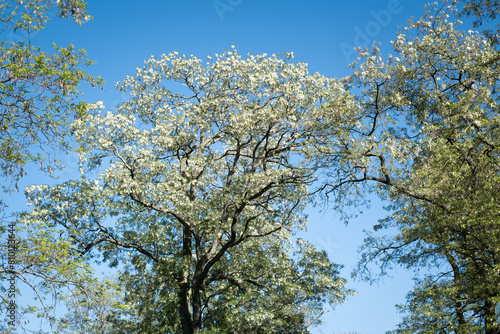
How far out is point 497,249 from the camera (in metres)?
13.8

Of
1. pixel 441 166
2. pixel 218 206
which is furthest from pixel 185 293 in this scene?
pixel 441 166

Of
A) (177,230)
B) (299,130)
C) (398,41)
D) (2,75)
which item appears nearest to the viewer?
(2,75)

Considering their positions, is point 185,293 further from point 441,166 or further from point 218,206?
point 441,166

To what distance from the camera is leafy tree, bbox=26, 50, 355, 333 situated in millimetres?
18484

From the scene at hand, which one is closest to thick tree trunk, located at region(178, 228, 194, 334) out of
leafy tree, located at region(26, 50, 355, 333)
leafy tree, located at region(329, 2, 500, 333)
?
leafy tree, located at region(26, 50, 355, 333)

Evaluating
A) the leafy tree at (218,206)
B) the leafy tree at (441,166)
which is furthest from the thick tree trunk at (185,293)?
the leafy tree at (441,166)

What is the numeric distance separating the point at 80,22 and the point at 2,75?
234cm

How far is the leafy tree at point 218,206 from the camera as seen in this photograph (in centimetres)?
1848

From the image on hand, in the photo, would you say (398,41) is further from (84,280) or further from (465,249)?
(84,280)

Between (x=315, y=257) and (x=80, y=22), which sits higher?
(x=80, y=22)

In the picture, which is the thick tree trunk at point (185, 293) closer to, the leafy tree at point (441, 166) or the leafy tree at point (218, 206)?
the leafy tree at point (218, 206)

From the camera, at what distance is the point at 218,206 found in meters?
19.9

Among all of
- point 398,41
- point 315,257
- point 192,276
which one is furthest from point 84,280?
point 398,41

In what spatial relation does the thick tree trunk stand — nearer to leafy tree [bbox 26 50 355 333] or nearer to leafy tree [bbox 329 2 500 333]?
leafy tree [bbox 26 50 355 333]
